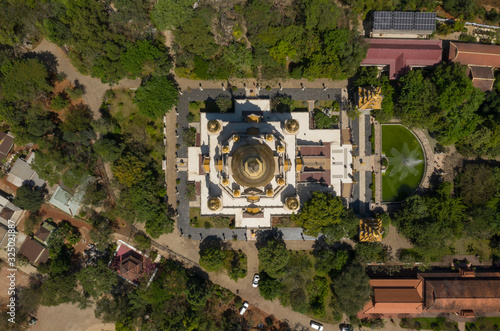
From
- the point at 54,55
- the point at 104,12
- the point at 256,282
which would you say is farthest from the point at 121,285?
the point at 104,12

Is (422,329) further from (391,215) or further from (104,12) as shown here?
(104,12)

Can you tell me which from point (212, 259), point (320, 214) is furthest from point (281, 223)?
point (212, 259)

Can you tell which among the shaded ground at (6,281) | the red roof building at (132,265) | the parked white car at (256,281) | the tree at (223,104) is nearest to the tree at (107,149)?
the red roof building at (132,265)

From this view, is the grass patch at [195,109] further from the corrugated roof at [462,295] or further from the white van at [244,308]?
the corrugated roof at [462,295]

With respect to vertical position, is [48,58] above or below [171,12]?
below

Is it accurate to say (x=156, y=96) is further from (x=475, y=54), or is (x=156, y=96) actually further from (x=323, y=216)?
(x=475, y=54)
